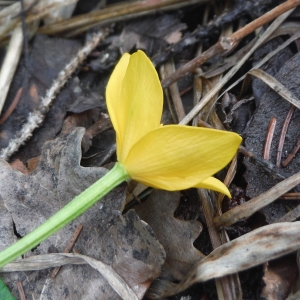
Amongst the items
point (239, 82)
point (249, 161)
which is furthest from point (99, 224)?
point (239, 82)

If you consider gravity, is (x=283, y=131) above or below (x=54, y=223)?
below

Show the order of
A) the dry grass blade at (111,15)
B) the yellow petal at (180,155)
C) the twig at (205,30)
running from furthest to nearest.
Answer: the dry grass blade at (111,15)
the twig at (205,30)
the yellow petal at (180,155)

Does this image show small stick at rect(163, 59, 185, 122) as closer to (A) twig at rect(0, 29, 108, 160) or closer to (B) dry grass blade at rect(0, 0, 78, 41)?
(A) twig at rect(0, 29, 108, 160)

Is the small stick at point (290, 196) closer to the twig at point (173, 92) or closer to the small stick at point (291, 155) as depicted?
the small stick at point (291, 155)

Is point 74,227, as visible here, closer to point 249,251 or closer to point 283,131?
point 249,251

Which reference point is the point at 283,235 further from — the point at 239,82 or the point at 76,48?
the point at 76,48

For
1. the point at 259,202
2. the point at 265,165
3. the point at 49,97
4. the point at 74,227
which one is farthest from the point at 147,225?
the point at 49,97

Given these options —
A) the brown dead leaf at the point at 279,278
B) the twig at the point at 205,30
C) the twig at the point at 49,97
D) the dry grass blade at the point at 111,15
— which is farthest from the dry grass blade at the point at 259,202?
the dry grass blade at the point at 111,15
